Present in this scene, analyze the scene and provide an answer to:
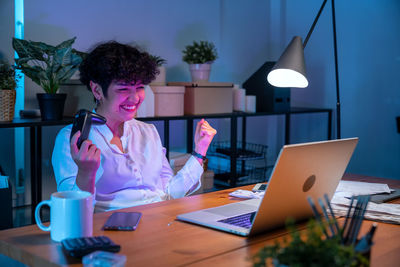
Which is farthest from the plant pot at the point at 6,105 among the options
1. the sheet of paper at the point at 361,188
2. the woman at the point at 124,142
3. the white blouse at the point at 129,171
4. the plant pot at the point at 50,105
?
the sheet of paper at the point at 361,188

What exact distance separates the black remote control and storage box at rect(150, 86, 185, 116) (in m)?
1.92

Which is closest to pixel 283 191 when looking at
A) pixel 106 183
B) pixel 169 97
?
pixel 106 183

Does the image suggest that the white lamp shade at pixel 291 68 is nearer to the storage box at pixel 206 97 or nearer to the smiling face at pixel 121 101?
the smiling face at pixel 121 101

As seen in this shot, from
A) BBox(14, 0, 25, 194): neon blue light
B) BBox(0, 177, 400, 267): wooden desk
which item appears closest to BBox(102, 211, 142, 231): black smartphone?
BBox(0, 177, 400, 267): wooden desk

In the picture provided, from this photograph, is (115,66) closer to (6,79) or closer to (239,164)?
(6,79)

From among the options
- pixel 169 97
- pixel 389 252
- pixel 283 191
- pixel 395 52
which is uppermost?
pixel 395 52

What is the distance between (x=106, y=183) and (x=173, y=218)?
1.57ft

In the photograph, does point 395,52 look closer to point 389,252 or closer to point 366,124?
point 366,124

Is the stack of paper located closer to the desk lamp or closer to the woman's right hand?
the desk lamp

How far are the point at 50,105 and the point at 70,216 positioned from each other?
148 cm

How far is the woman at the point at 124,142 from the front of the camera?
1767mm

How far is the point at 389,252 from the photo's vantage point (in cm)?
112

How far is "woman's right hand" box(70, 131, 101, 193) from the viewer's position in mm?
1419

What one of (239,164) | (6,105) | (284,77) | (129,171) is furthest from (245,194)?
(239,164)
